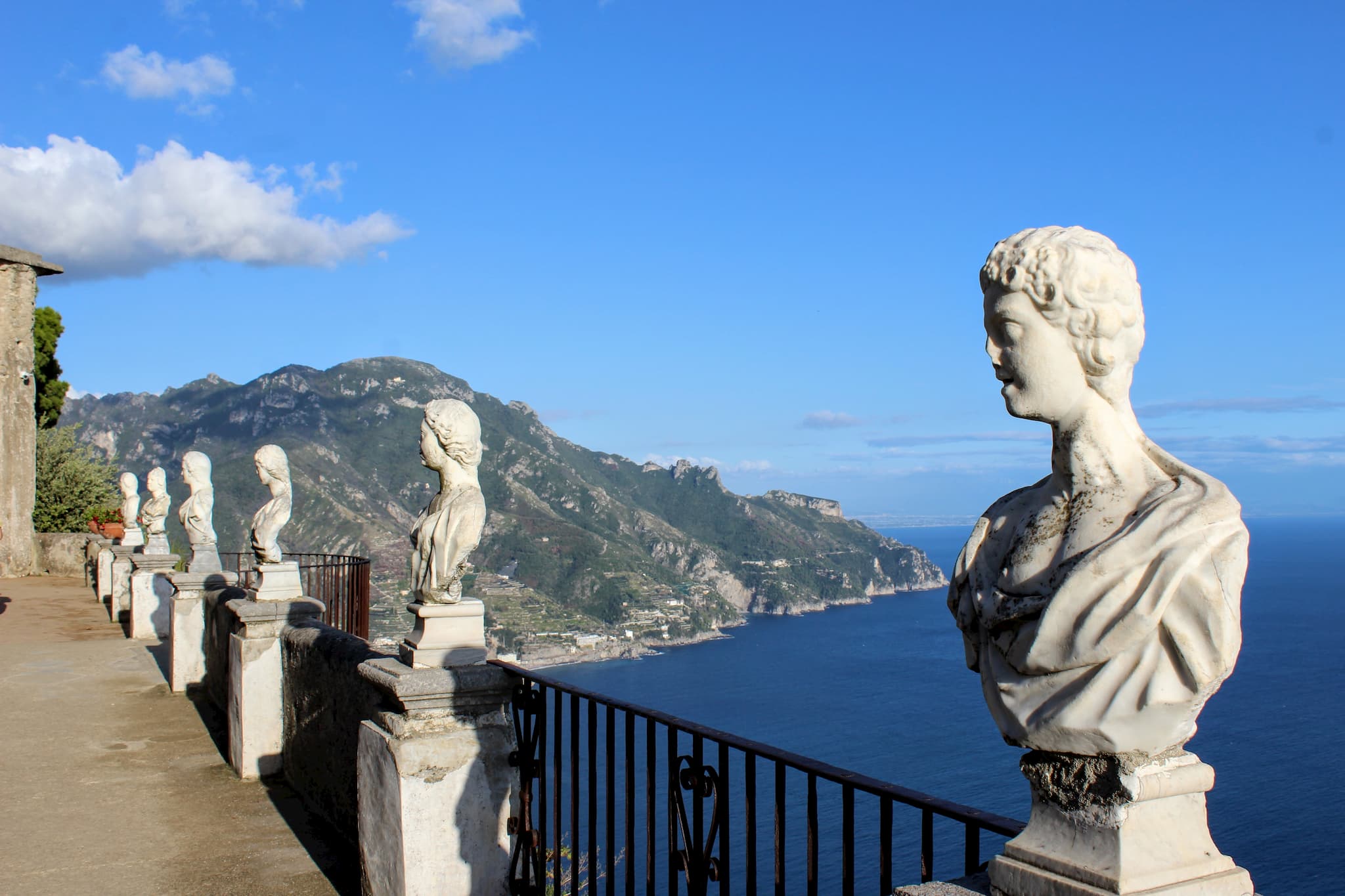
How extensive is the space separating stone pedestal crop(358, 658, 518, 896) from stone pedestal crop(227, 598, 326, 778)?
2554 mm

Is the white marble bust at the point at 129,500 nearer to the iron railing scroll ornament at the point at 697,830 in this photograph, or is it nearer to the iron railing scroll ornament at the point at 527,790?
the iron railing scroll ornament at the point at 527,790

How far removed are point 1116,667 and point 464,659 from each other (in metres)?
3.17

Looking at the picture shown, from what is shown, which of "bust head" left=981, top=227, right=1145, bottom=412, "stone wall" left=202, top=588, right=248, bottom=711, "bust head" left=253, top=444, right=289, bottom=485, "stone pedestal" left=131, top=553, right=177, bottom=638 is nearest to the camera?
"bust head" left=981, top=227, right=1145, bottom=412

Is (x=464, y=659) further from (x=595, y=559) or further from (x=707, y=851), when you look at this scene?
(x=595, y=559)

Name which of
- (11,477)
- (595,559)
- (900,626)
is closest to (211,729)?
(11,477)

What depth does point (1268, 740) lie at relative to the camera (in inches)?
1690

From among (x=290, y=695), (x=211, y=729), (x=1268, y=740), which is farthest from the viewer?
(x=1268, y=740)

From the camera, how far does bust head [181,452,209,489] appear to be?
411 inches

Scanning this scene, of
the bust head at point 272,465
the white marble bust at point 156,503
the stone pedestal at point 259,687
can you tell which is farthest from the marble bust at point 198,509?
the stone pedestal at point 259,687

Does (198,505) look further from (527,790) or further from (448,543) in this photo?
(527,790)

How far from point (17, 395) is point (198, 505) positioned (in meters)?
15.1

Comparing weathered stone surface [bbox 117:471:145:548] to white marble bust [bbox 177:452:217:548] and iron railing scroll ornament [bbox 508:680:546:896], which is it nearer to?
white marble bust [bbox 177:452:217:548]

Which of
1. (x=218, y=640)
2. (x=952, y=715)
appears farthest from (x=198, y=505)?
(x=952, y=715)

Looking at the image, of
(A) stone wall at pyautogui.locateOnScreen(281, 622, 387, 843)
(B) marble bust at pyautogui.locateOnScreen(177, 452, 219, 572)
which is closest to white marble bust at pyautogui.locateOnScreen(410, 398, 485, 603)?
(A) stone wall at pyautogui.locateOnScreen(281, 622, 387, 843)
